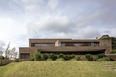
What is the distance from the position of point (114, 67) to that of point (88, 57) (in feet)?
30.3

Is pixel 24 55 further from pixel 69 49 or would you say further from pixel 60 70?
pixel 60 70

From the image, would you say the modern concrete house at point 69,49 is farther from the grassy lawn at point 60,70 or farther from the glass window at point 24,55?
the grassy lawn at point 60,70

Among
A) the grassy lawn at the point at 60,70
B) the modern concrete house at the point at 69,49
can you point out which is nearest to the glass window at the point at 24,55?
the modern concrete house at the point at 69,49

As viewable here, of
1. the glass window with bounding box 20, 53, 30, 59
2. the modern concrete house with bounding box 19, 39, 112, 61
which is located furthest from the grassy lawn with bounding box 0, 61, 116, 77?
the glass window with bounding box 20, 53, 30, 59

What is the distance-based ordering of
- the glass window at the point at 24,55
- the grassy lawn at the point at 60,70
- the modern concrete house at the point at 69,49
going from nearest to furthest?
the grassy lawn at the point at 60,70
the modern concrete house at the point at 69,49
the glass window at the point at 24,55

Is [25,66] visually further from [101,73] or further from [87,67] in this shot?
[101,73]

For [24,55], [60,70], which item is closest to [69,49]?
[24,55]

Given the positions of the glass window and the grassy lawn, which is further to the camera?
the glass window

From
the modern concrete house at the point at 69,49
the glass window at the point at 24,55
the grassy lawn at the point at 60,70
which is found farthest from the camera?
the glass window at the point at 24,55

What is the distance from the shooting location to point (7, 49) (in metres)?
32.1

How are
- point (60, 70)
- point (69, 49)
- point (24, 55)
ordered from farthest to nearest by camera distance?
point (24, 55) → point (69, 49) → point (60, 70)

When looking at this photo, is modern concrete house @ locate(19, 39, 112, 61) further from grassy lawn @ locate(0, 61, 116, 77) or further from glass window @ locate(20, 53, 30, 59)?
grassy lawn @ locate(0, 61, 116, 77)

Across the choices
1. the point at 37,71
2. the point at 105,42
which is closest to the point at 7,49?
the point at 37,71

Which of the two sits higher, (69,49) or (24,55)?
(69,49)
